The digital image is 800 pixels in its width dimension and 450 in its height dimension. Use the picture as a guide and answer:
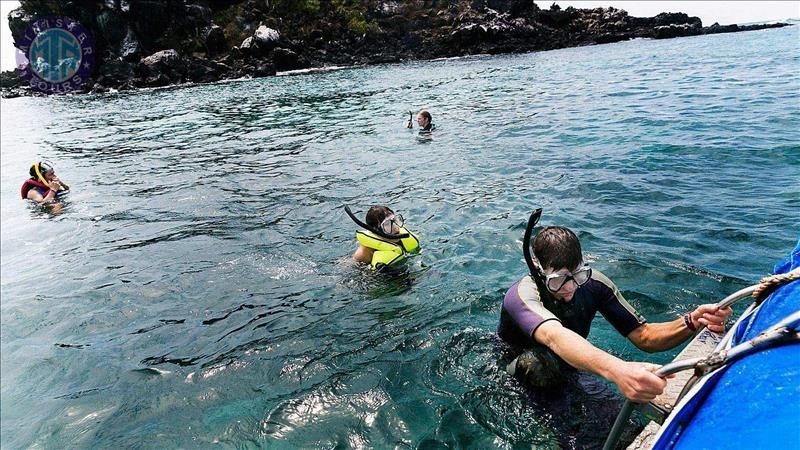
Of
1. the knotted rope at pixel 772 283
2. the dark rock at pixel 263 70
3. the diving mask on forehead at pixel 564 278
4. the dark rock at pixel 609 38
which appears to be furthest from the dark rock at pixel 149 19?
the knotted rope at pixel 772 283

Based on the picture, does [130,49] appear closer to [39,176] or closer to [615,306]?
[39,176]

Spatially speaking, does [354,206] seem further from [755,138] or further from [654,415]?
[755,138]

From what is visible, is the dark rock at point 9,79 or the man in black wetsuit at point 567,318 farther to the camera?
the dark rock at point 9,79

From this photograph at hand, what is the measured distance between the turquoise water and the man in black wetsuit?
37 cm

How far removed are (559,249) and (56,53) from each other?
77311mm

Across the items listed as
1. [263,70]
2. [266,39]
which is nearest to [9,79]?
[266,39]

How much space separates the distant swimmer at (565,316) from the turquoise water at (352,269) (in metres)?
0.35

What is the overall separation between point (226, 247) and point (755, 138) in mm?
11101

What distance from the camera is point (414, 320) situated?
17.2ft

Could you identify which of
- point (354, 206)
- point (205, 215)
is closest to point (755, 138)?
point (354, 206)

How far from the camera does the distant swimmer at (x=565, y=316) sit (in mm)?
2900

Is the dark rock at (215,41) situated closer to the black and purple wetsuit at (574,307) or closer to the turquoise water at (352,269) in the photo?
the turquoise water at (352,269)

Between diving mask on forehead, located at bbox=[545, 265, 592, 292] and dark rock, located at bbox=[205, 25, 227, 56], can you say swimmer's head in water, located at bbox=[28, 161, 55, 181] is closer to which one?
diving mask on forehead, located at bbox=[545, 265, 592, 292]

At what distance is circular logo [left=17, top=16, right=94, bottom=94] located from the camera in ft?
189
